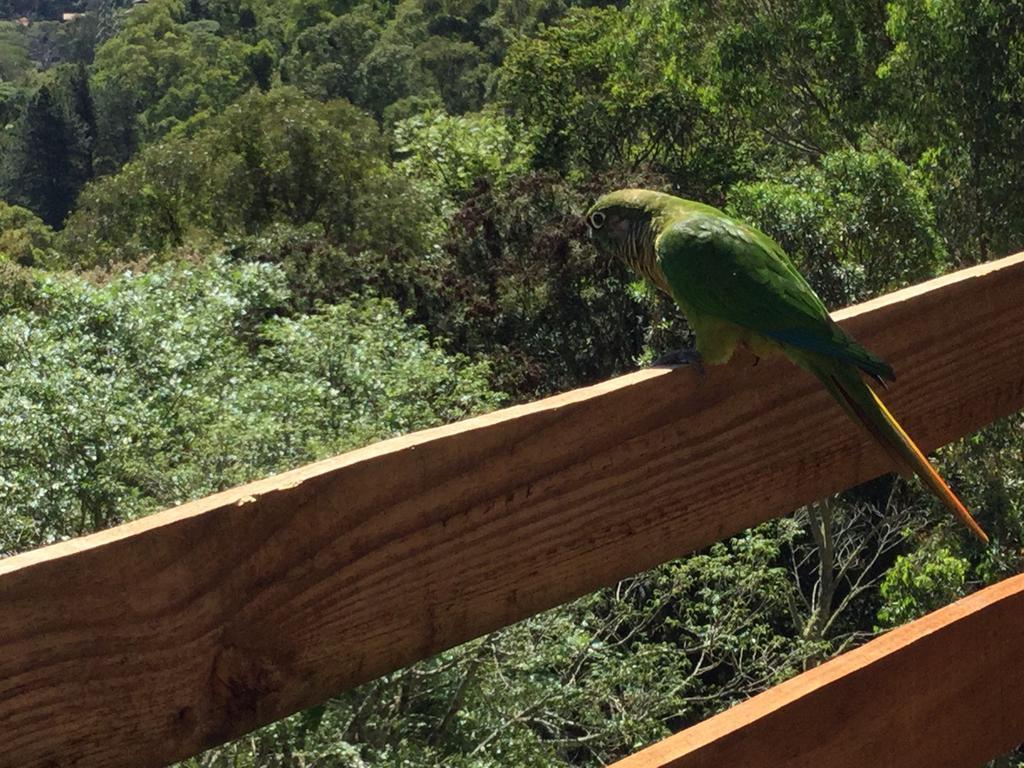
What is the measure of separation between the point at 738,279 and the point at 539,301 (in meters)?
16.2

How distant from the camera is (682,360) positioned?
1.55m

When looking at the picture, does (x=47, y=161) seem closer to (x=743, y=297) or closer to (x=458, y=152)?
(x=458, y=152)

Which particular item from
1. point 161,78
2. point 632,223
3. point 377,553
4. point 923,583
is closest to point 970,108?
point 923,583

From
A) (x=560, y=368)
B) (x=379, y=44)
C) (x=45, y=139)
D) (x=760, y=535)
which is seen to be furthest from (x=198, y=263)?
(x=45, y=139)

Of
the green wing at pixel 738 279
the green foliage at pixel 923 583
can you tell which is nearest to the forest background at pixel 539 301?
the green foliage at pixel 923 583

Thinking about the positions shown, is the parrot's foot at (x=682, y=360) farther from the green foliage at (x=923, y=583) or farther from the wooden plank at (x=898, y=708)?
the green foliage at (x=923, y=583)

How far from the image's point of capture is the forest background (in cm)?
894

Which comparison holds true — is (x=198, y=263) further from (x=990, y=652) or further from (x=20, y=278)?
(x=990, y=652)

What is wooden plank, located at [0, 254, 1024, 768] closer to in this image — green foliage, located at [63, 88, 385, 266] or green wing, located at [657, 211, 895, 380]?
green wing, located at [657, 211, 895, 380]

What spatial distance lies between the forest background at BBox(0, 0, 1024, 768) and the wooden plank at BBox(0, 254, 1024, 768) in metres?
0.61

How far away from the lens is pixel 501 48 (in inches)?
2142

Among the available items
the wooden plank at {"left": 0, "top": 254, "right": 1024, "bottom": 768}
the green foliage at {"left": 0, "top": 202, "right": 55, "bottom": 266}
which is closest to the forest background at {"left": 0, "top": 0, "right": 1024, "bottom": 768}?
the wooden plank at {"left": 0, "top": 254, "right": 1024, "bottom": 768}

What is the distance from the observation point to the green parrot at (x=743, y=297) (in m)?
1.42

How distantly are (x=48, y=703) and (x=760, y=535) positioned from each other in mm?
11526
